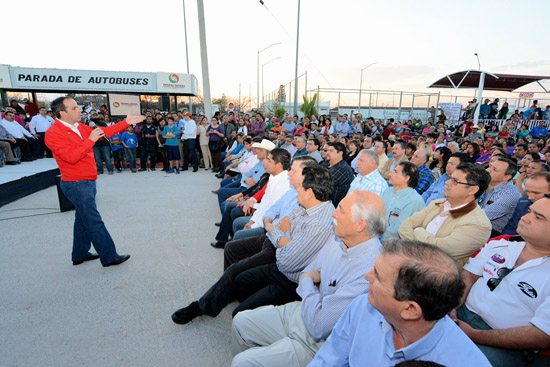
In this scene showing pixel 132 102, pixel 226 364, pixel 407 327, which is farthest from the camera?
pixel 132 102

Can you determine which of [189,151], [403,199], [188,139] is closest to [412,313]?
[403,199]

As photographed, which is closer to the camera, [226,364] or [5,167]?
[226,364]

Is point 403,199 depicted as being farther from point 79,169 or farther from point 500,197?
point 79,169

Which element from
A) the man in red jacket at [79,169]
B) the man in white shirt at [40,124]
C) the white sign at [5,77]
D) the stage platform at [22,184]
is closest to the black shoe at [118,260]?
the man in red jacket at [79,169]

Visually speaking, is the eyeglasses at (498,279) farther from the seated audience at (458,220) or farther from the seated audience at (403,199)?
the seated audience at (403,199)

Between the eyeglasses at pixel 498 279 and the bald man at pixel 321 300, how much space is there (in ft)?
2.36

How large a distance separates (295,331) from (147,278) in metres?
2.14

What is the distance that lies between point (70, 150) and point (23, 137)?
28.3 ft

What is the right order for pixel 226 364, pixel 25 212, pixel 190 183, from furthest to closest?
1. pixel 190 183
2. pixel 25 212
3. pixel 226 364

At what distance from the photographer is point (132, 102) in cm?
1382

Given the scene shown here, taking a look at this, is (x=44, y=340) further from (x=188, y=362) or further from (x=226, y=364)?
(x=226, y=364)

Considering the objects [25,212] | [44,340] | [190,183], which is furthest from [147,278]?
[190,183]

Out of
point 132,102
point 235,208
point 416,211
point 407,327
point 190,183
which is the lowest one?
point 190,183

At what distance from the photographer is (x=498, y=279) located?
1.73 metres
